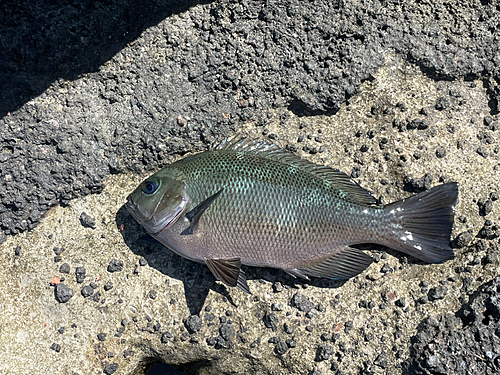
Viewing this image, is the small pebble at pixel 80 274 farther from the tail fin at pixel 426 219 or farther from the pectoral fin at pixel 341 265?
the tail fin at pixel 426 219

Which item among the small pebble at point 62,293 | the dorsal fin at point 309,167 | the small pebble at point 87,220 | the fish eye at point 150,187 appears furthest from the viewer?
the small pebble at point 87,220

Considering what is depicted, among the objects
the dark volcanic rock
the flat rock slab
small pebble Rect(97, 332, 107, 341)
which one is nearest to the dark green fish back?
the flat rock slab

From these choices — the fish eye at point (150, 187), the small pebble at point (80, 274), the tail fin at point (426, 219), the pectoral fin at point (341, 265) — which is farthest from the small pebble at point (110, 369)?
the tail fin at point (426, 219)

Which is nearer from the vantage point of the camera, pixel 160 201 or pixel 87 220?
pixel 160 201

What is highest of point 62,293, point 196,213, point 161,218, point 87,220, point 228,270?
point 196,213

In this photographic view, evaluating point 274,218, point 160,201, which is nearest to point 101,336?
point 160,201

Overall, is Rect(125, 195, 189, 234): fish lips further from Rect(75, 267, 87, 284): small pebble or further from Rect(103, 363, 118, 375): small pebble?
Rect(103, 363, 118, 375): small pebble

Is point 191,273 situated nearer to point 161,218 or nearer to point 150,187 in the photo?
point 161,218
